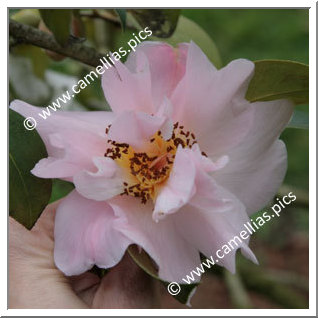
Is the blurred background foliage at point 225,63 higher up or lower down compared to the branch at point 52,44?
lower down

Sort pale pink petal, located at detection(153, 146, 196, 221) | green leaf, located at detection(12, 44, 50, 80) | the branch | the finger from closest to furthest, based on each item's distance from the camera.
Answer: pale pink petal, located at detection(153, 146, 196, 221) → the finger → the branch → green leaf, located at detection(12, 44, 50, 80)

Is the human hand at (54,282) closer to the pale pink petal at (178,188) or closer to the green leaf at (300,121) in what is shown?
the pale pink petal at (178,188)

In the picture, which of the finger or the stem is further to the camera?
the stem

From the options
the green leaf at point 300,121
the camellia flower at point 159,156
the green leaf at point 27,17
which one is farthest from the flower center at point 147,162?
the green leaf at point 27,17

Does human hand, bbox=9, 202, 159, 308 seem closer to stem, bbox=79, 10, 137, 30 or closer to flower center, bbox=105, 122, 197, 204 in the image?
flower center, bbox=105, 122, 197, 204

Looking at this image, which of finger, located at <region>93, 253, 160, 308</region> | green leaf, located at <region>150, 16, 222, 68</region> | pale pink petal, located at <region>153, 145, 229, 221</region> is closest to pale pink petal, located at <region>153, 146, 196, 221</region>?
pale pink petal, located at <region>153, 145, 229, 221</region>
